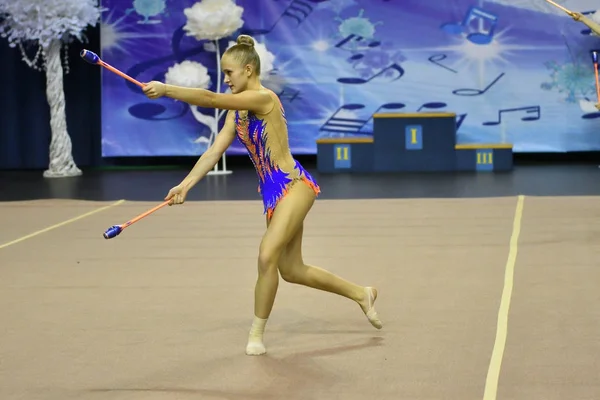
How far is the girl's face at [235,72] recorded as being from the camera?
4.05m

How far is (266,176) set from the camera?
4.20 m

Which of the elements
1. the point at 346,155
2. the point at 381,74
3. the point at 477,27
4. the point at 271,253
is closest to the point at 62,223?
the point at 271,253

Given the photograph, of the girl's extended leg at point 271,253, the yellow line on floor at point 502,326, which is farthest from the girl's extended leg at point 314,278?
the yellow line on floor at point 502,326

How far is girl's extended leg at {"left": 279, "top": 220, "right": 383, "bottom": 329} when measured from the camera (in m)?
4.28

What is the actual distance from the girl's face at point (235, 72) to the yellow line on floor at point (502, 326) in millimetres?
1352

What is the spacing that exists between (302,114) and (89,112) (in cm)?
285

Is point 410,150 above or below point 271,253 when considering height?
below

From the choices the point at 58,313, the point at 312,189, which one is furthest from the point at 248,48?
the point at 58,313

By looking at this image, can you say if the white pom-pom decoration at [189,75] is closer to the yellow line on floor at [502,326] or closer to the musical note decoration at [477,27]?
the musical note decoration at [477,27]

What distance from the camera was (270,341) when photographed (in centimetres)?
434

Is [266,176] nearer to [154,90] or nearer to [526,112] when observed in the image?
[154,90]

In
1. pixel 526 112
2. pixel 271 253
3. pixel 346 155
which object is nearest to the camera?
pixel 271 253

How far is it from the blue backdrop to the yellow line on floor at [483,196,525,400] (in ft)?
19.9

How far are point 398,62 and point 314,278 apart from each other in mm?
9338
